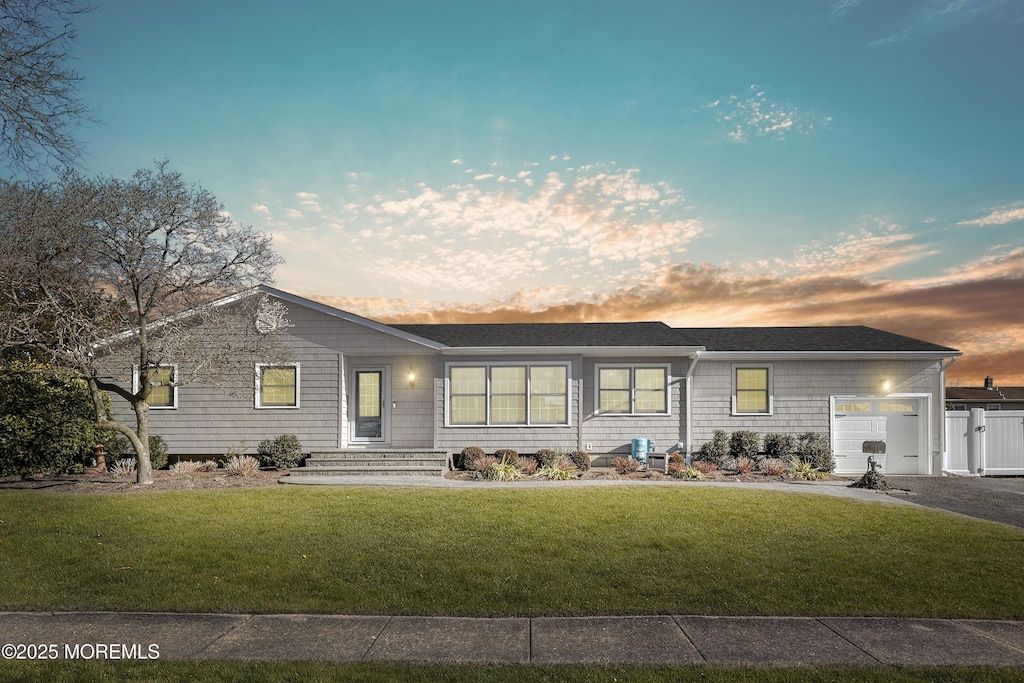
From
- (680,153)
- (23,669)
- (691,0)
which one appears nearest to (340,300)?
(680,153)

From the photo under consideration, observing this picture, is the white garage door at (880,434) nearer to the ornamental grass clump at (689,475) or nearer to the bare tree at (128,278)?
the ornamental grass clump at (689,475)

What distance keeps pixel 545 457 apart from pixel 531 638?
40.4 feet

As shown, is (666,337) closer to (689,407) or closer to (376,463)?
(689,407)

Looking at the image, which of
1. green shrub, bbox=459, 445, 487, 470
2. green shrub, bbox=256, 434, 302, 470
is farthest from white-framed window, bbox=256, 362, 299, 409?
green shrub, bbox=459, 445, 487, 470

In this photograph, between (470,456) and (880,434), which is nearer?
(470,456)

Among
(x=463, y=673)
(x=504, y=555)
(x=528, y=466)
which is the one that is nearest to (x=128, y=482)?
(x=528, y=466)

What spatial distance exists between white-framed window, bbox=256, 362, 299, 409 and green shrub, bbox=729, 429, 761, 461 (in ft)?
41.8

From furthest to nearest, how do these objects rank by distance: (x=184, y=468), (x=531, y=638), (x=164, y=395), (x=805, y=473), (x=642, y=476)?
1. (x=164, y=395)
2. (x=805, y=473)
3. (x=184, y=468)
4. (x=642, y=476)
5. (x=531, y=638)

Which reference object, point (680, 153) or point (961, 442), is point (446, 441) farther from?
point (961, 442)

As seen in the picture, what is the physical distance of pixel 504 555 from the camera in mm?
8883

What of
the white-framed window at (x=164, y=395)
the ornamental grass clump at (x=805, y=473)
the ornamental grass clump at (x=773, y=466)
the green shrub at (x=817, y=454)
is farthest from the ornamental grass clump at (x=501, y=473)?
the white-framed window at (x=164, y=395)

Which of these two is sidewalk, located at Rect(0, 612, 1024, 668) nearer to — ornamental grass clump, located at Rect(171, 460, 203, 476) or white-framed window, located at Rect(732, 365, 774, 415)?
ornamental grass clump, located at Rect(171, 460, 203, 476)

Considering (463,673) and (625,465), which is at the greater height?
(463,673)

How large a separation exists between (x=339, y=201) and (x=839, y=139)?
12.0 m
